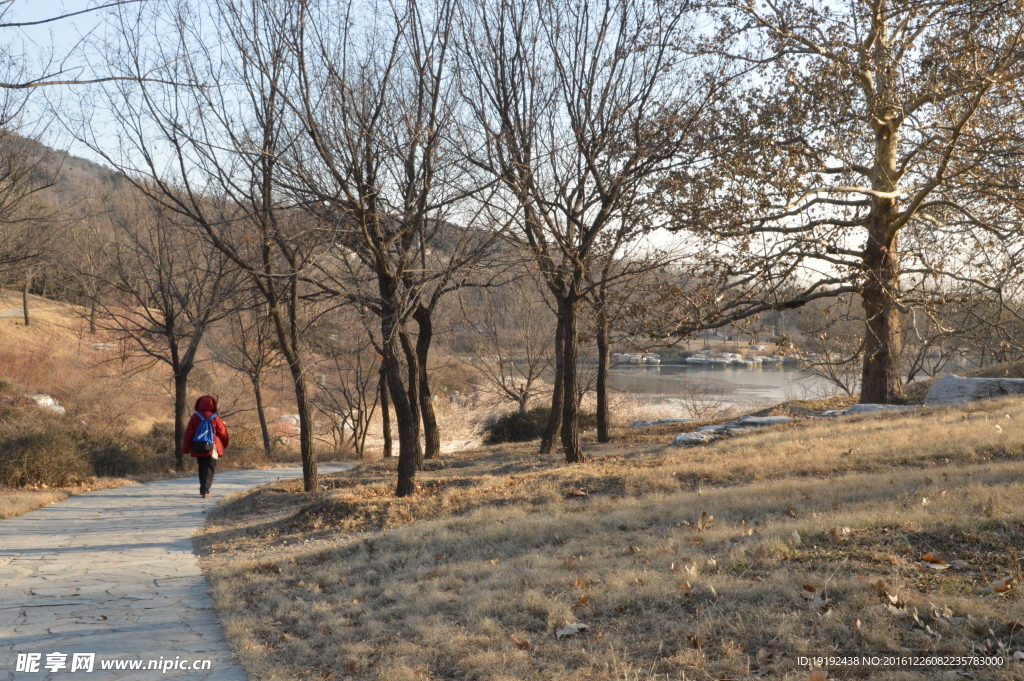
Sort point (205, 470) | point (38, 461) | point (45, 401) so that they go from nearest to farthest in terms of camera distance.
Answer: point (205, 470) < point (38, 461) < point (45, 401)

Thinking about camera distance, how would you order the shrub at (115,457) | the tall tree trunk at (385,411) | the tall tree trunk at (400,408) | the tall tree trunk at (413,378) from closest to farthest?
the tall tree trunk at (400,408)
the tall tree trunk at (413,378)
the shrub at (115,457)
the tall tree trunk at (385,411)

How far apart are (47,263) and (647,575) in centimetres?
1635

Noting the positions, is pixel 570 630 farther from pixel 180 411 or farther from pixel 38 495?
pixel 180 411

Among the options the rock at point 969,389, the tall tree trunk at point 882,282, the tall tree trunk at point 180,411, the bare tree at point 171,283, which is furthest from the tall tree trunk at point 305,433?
the rock at point 969,389

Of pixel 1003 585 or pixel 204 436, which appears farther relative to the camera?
pixel 204 436

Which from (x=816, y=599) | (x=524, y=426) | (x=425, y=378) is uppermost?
(x=425, y=378)

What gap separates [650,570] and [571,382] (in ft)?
23.3

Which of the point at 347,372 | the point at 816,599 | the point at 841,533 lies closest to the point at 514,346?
the point at 347,372

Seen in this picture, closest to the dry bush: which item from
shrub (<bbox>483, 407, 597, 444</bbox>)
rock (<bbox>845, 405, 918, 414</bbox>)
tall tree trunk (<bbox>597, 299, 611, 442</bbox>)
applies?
tall tree trunk (<bbox>597, 299, 611, 442</bbox>)

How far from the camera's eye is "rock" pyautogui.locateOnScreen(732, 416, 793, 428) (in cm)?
Result: 1610

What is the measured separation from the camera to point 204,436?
11812 millimetres

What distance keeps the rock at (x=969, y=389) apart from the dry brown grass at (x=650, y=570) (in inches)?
256

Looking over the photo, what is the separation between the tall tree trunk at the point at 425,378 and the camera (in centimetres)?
1438

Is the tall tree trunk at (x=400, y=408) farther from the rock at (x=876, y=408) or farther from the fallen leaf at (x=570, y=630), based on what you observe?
the rock at (x=876, y=408)
